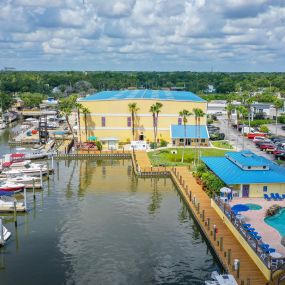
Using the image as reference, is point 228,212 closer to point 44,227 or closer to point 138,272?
point 138,272

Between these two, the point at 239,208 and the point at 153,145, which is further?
the point at 153,145

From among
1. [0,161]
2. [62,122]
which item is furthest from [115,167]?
[62,122]

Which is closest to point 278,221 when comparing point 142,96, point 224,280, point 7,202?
point 224,280

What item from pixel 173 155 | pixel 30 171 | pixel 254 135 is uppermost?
pixel 254 135

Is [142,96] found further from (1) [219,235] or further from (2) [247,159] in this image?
(1) [219,235]

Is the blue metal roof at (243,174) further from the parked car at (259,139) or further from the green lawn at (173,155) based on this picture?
the parked car at (259,139)

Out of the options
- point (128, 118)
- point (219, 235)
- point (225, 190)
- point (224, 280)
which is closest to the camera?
point (224, 280)
